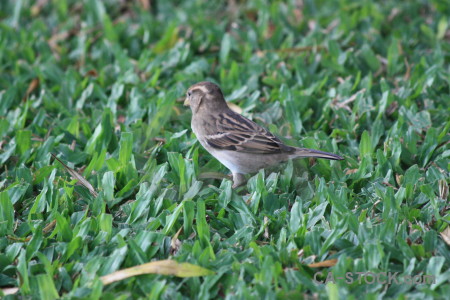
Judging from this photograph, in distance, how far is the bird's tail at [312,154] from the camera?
461cm

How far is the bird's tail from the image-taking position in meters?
4.61

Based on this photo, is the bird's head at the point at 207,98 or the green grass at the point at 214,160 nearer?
the green grass at the point at 214,160

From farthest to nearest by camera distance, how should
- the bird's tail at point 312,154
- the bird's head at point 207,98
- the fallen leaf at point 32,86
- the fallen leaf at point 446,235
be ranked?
the fallen leaf at point 32,86
the bird's head at point 207,98
the bird's tail at point 312,154
the fallen leaf at point 446,235

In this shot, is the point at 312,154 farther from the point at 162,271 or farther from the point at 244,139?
the point at 162,271

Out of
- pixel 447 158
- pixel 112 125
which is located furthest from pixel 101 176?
pixel 447 158

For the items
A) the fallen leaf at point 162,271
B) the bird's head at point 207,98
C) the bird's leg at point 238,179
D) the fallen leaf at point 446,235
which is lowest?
the fallen leaf at point 446,235

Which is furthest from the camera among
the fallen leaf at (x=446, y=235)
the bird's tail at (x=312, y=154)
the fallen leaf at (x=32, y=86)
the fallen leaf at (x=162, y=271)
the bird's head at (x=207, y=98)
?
the fallen leaf at (x=32, y=86)

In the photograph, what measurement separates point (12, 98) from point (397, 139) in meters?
3.58

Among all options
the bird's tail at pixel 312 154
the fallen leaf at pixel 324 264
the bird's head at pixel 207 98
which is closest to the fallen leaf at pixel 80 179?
the bird's head at pixel 207 98

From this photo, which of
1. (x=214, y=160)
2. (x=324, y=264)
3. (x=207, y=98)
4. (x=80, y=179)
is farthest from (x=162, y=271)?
(x=207, y=98)

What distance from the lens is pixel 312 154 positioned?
15.4ft

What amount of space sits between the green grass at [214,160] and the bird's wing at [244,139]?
0.67 ft

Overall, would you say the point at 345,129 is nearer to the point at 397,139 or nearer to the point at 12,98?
the point at 397,139

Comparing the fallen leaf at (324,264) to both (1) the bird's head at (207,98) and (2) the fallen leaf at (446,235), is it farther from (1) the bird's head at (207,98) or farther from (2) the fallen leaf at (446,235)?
(1) the bird's head at (207,98)
